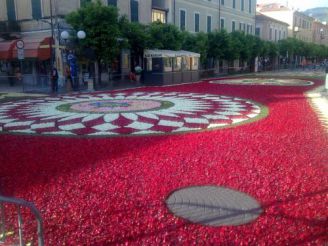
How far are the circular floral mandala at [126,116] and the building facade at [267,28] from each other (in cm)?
4681

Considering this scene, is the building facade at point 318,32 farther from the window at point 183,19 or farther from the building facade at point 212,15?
the window at point 183,19

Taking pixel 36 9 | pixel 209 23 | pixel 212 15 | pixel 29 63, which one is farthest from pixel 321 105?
pixel 212 15

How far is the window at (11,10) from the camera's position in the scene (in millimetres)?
26808

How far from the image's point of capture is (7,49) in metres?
25.8

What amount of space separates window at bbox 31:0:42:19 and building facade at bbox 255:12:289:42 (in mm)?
41141

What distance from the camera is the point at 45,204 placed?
15.6 feet

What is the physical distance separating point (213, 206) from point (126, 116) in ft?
23.9

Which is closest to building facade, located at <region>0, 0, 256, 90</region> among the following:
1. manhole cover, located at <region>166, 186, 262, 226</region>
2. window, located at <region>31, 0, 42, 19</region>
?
window, located at <region>31, 0, 42, 19</region>

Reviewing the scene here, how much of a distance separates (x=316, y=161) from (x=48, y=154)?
519 cm

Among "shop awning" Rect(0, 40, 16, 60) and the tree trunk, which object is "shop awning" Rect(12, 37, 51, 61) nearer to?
"shop awning" Rect(0, 40, 16, 60)

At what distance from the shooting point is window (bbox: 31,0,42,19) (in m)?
25.3

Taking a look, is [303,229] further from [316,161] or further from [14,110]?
[14,110]

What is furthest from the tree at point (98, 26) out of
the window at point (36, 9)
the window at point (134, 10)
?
the window at point (134, 10)

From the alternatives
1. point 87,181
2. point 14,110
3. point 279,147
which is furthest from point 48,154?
point 14,110
